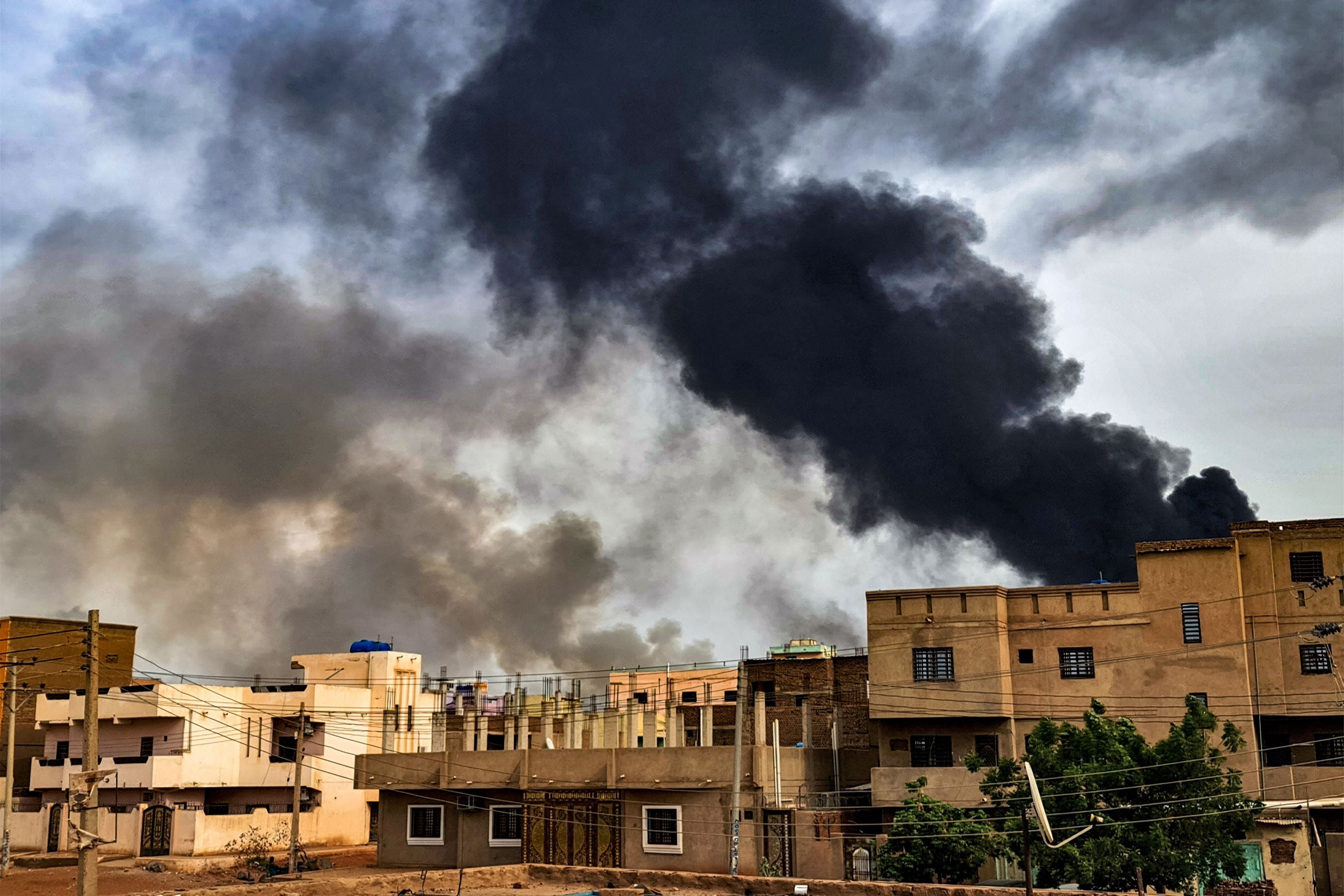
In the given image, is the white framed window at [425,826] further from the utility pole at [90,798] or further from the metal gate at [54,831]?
the utility pole at [90,798]

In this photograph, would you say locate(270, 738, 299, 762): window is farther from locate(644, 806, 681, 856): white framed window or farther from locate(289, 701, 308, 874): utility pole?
locate(644, 806, 681, 856): white framed window

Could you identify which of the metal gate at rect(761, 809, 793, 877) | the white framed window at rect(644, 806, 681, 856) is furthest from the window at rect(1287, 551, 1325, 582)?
the white framed window at rect(644, 806, 681, 856)

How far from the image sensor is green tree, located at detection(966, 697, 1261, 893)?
40.6 meters

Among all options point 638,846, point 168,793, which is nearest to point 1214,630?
point 638,846

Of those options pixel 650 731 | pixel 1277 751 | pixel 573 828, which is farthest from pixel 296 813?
pixel 650 731

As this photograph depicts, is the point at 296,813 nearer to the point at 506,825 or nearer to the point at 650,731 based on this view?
the point at 506,825

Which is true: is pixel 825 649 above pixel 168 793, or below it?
above

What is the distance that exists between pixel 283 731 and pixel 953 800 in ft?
138

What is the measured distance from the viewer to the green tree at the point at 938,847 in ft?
145

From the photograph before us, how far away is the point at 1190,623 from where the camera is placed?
193 ft

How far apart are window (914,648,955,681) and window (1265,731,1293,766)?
588 inches

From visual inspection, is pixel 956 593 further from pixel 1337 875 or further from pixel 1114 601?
pixel 1337 875

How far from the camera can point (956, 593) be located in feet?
199

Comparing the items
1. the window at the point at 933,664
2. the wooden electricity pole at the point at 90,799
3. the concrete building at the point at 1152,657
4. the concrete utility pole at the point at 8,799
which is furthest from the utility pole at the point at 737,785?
the concrete utility pole at the point at 8,799
